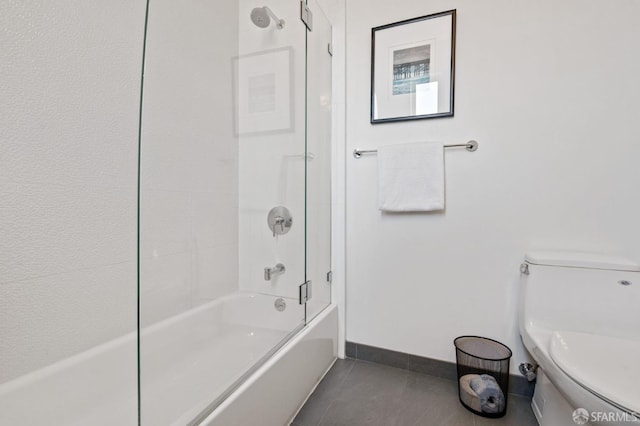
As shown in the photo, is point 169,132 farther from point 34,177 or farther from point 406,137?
point 406,137

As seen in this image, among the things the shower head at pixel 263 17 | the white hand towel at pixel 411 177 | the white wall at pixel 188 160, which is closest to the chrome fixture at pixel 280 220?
the white wall at pixel 188 160

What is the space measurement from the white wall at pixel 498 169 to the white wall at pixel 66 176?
3.64 ft

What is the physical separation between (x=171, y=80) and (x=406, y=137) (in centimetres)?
118

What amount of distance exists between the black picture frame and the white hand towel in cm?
19

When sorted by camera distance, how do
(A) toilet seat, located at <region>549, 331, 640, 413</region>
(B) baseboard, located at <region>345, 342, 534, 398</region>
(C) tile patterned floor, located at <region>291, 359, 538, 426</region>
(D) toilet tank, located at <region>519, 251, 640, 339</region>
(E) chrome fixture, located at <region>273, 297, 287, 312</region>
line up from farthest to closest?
(E) chrome fixture, located at <region>273, 297, 287, 312</region>, (B) baseboard, located at <region>345, 342, 534, 398</region>, (C) tile patterned floor, located at <region>291, 359, 538, 426</region>, (D) toilet tank, located at <region>519, 251, 640, 339</region>, (A) toilet seat, located at <region>549, 331, 640, 413</region>

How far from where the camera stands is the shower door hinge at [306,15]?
1.46 meters

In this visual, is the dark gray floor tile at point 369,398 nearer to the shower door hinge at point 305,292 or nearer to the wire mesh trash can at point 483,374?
the wire mesh trash can at point 483,374

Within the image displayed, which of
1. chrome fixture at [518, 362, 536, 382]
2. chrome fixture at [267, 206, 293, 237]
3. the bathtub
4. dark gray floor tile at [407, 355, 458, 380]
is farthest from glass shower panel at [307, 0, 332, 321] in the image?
chrome fixture at [518, 362, 536, 382]

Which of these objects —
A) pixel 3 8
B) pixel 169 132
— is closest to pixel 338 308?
pixel 169 132

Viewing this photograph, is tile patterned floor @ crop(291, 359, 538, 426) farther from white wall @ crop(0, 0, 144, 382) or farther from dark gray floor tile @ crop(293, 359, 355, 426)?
white wall @ crop(0, 0, 144, 382)

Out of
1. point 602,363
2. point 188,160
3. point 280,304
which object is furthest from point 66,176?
point 602,363

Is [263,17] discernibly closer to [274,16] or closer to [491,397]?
[274,16]

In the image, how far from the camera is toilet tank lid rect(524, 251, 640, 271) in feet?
3.70

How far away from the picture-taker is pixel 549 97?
1.30 m
